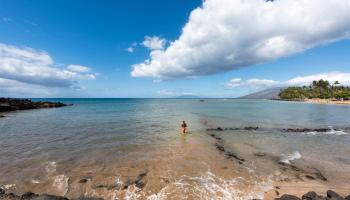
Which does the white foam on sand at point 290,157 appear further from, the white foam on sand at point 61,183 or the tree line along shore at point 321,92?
the tree line along shore at point 321,92

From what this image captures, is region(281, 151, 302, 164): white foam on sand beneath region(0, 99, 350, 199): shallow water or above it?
beneath

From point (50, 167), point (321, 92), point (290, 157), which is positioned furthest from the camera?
point (321, 92)

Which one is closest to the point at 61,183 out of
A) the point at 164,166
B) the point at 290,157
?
the point at 164,166

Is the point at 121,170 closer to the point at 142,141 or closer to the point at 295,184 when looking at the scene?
the point at 142,141

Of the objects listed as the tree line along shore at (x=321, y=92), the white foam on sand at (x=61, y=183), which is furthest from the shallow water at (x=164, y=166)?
the tree line along shore at (x=321, y=92)

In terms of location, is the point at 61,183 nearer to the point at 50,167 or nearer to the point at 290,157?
the point at 50,167

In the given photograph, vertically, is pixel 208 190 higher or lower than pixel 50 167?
lower

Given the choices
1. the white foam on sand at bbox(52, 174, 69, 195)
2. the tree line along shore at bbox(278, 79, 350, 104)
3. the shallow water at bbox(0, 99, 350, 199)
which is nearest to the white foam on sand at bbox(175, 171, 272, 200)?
the shallow water at bbox(0, 99, 350, 199)

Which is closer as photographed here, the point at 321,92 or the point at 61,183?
the point at 61,183

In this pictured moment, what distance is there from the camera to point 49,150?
14398mm

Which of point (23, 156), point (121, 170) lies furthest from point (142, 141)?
point (23, 156)

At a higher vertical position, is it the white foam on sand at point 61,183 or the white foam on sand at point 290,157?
the white foam on sand at point 61,183

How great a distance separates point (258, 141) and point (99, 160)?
1463cm

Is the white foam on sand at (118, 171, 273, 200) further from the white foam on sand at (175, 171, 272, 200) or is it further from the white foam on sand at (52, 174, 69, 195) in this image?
the white foam on sand at (52, 174, 69, 195)
